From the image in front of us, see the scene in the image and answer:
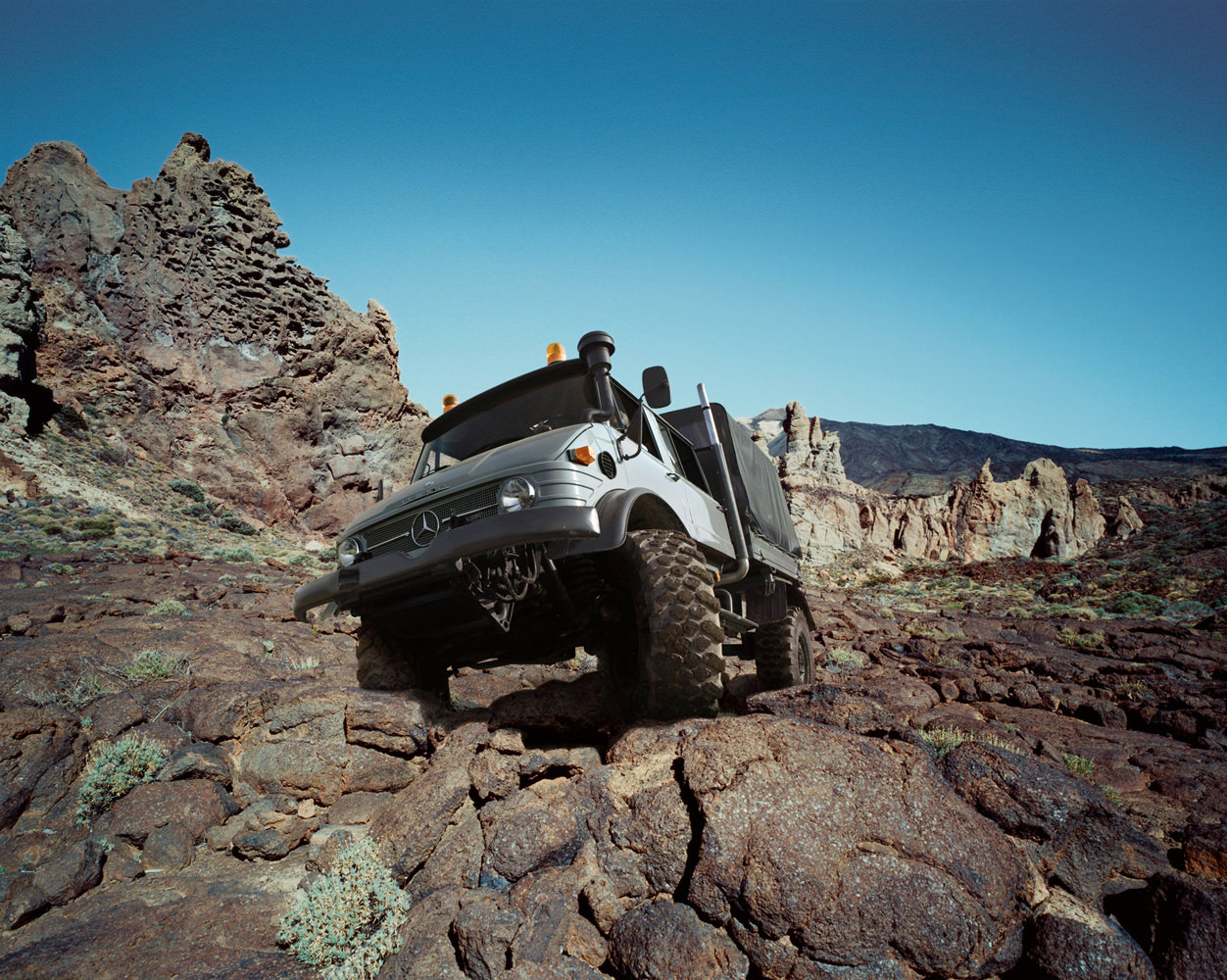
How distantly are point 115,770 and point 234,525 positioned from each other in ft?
81.5

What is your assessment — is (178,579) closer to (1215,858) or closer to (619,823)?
(619,823)

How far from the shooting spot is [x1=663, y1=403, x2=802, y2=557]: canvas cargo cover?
6383mm

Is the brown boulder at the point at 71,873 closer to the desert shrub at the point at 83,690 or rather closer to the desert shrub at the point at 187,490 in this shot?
the desert shrub at the point at 83,690

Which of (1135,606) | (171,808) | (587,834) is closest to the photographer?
(587,834)

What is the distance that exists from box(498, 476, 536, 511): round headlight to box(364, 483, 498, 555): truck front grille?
0.12 meters

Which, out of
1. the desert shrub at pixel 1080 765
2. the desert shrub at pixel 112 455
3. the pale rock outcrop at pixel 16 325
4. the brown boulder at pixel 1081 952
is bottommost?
the desert shrub at pixel 1080 765

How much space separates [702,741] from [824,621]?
12.4 m

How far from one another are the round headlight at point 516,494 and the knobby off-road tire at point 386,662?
193cm

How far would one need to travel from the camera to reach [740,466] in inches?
253

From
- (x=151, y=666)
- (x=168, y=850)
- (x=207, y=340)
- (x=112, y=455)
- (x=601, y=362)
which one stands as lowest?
(x=168, y=850)

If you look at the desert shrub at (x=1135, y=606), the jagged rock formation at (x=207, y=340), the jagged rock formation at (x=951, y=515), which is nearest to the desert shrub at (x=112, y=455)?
the jagged rock formation at (x=207, y=340)

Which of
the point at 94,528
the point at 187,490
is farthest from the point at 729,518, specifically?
the point at 187,490

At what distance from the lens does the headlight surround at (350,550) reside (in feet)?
15.1

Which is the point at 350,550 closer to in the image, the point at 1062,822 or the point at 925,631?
the point at 1062,822
